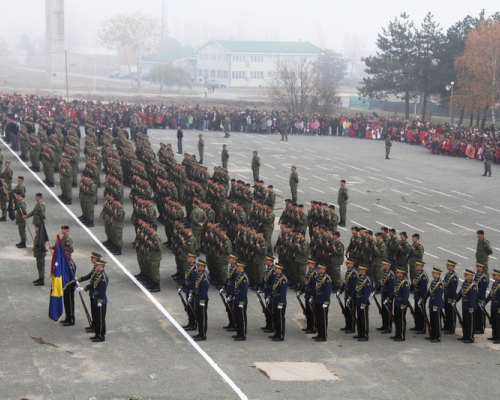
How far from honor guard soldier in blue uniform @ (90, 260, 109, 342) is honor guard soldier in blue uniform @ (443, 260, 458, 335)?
6.67 meters

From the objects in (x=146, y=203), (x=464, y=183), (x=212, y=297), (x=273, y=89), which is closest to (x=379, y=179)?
(x=464, y=183)

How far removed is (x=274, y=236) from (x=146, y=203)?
4651 millimetres

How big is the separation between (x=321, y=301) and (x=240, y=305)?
5.13ft

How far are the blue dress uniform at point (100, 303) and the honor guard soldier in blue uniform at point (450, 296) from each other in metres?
6.67

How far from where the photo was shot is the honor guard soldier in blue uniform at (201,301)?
572 inches

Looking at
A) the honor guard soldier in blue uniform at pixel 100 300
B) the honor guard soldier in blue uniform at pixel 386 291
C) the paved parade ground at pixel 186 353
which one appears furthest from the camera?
the honor guard soldier in blue uniform at pixel 386 291

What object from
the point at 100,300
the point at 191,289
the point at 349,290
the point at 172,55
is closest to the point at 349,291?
the point at 349,290

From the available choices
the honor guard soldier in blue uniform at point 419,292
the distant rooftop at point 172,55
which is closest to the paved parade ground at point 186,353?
the honor guard soldier in blue uniform at point 419,292

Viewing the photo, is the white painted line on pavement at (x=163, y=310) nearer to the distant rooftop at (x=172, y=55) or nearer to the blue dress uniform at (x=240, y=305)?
the blue dress uniform at (x=240, y=305)

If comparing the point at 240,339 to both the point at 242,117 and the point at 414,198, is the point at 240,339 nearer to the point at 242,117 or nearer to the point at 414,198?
the point at 414,198

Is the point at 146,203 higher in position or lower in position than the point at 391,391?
higher

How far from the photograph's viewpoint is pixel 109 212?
2109cm

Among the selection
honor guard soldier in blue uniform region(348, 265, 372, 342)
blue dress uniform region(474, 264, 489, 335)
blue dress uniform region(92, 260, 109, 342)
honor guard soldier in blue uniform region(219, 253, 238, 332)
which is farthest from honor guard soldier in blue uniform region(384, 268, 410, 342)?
blue dress uniform region(92, 260, 109, 342)

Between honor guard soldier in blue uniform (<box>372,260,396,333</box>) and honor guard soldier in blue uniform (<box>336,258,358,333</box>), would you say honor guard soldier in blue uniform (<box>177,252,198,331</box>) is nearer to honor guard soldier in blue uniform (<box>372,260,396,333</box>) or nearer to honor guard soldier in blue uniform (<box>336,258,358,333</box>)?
honor guard soldier in blue uniform (<box>336,258,358,333</box>)
